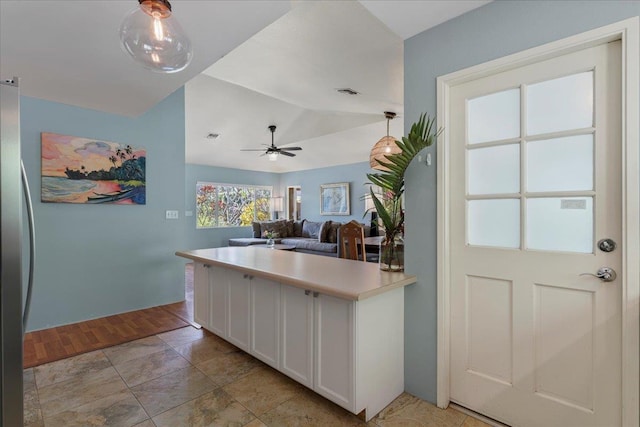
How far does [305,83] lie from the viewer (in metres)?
3.80

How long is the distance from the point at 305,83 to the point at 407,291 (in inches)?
113

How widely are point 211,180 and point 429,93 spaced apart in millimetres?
6947

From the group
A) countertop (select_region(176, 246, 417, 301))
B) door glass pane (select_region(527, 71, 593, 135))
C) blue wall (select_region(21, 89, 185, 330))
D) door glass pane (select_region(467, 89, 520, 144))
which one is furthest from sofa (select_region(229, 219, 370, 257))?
door glass pane (select_region(527, 71, 593, 135))

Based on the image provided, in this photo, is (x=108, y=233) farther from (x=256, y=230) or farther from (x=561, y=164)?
(x=256, y=230)

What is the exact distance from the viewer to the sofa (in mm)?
6441

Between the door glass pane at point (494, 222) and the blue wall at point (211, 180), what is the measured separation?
640 cm

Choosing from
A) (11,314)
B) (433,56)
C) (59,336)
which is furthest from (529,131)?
(59,336)

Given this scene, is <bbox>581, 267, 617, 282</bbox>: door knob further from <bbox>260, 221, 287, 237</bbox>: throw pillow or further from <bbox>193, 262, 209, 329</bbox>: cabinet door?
<bbox>260, 221, 287, 237</bbox>: throw pillow

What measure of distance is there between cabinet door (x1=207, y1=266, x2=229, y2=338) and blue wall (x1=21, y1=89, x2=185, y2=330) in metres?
1.43

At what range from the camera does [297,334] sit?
195cm

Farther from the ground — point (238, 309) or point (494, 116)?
point (494, 116)

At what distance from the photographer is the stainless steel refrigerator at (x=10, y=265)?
948mm

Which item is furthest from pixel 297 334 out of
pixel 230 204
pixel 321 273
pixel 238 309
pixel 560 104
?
pixel 230 204

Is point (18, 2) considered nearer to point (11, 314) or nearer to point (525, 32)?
point (11, 314)
